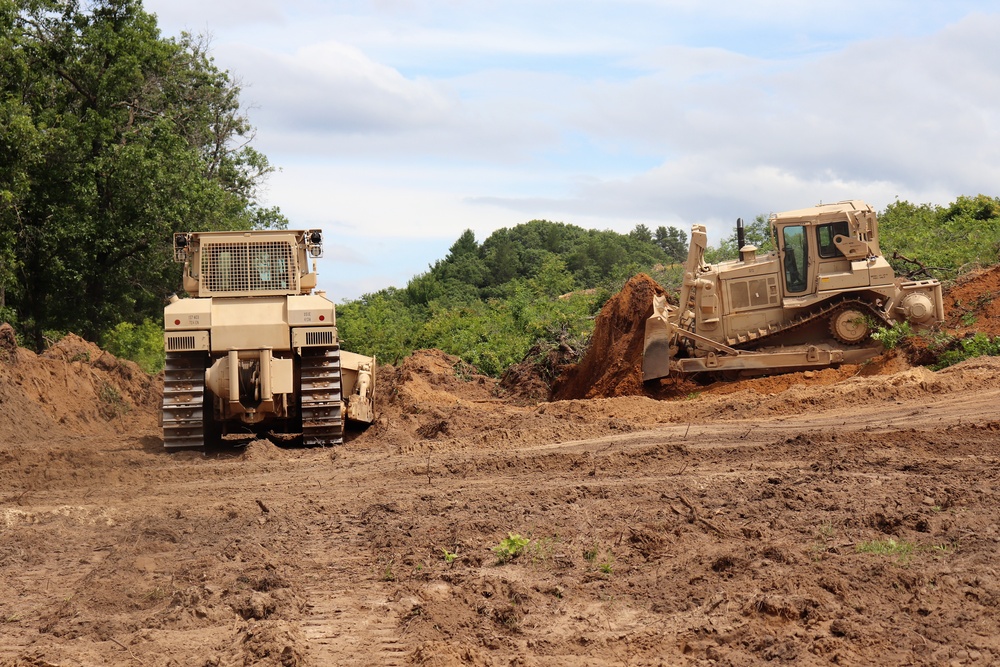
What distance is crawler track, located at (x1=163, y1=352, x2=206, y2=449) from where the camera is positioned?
13367 mm

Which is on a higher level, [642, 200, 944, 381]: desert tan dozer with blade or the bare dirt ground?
[642, 200, 944, 381]: desert tan dozer with blade

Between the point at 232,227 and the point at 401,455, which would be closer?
the point at 401,455

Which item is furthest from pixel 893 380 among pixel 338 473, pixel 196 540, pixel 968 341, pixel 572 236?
pixel 572 236

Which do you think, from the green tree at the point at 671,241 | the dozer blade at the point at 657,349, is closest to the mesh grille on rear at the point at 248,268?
the dozer blade at the point at 657,349

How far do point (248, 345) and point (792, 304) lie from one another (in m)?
8.50

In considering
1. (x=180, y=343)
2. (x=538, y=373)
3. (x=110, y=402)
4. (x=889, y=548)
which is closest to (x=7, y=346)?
(x=110, y=402)

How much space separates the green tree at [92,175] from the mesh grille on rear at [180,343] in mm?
10563

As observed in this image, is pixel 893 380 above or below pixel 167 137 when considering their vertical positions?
below

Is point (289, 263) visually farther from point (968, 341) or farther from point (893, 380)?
point (968, 341)

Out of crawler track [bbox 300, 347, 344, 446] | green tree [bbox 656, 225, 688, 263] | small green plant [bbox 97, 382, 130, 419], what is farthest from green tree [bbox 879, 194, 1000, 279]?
green tree [bbox 656, 225, 688, 263]

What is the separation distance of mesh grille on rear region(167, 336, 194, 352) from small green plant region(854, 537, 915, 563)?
8.71 meters

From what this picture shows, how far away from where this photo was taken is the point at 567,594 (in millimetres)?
6965

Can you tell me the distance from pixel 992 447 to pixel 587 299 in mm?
14346

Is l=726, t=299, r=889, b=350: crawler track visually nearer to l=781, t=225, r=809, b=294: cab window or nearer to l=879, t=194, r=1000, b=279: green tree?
l=781, t=225, r=809, b=294: cab window
